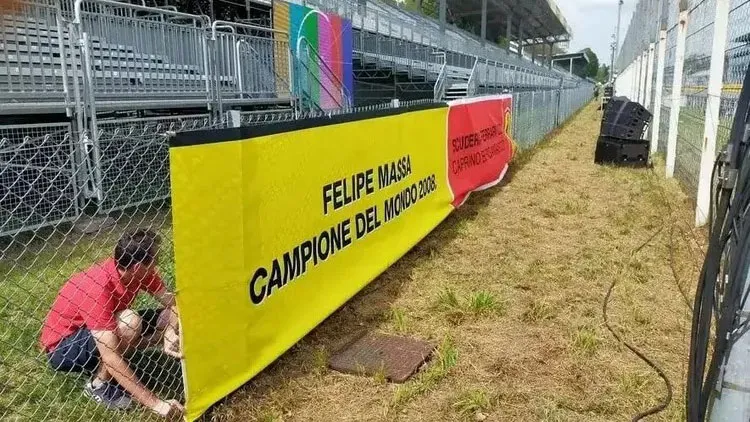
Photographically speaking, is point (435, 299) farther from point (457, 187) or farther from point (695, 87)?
point (695, 87)

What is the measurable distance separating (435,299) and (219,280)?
2.00 m

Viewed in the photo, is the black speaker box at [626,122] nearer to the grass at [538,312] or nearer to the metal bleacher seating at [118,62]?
the metal bleacher seating at [118,62]

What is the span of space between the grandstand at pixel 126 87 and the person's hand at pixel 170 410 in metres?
1.01

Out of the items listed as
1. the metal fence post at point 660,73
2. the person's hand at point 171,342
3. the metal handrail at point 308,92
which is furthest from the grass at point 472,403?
the metal fence post at point 660,73

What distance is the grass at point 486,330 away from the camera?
3027mm

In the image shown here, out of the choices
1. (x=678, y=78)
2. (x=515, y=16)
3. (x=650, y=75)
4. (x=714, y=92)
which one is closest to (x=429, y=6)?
(x=515, y=16)

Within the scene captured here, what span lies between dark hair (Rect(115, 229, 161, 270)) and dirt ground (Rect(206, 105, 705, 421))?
806mm

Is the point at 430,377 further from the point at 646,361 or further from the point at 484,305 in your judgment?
the point at 646,361

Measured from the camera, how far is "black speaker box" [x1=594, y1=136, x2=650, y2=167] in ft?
35.2

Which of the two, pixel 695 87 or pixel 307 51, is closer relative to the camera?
pixel 695 87

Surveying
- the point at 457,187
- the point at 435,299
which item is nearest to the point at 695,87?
the point at 457,187

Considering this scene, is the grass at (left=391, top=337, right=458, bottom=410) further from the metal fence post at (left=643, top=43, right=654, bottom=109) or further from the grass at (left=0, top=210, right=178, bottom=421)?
the metal fence post at (left=643, top=43, right=654, bottom=109)

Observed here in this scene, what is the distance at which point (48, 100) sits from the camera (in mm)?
6383

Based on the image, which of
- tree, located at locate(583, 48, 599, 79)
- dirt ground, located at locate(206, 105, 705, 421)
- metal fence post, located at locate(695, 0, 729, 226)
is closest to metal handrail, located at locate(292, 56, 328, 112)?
dirt ground, located at locate(206, 105, 705, 421)
